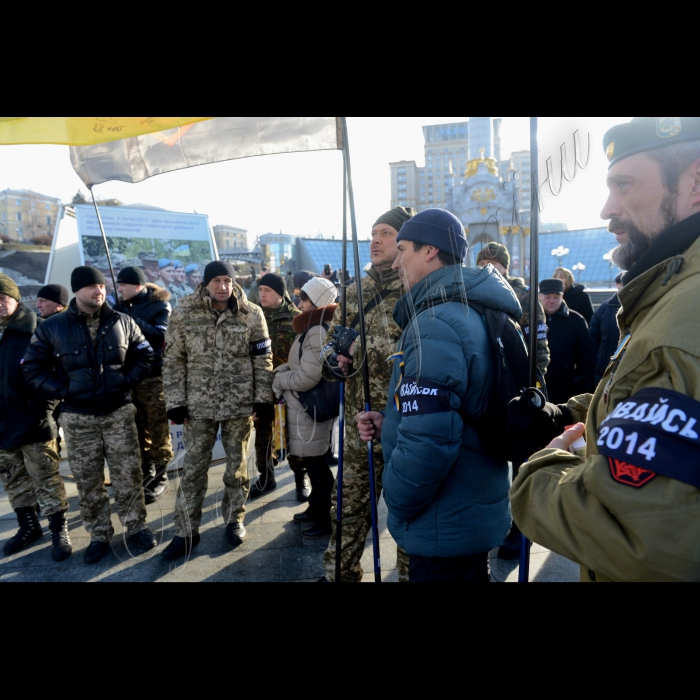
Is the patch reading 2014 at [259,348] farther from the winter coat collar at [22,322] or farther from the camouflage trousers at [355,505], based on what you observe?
the winter coat collar at [22,322]

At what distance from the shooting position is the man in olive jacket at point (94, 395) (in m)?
3.52

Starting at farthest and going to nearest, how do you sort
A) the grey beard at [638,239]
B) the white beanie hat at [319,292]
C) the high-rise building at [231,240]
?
the high-rise building at [231,240] < the white beanie hat at [319,292] < the grey beard at [638,239]

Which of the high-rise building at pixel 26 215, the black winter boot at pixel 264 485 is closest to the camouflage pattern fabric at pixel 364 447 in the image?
the black winter boot at pixel 264 485

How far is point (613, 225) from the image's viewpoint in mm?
1271

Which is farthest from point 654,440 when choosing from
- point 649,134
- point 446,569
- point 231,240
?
point 231,240

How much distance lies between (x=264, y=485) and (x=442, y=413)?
3.52 metres

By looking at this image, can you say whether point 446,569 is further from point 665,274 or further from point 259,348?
point 259,348

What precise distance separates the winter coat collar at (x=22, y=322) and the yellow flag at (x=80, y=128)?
180 centimetres

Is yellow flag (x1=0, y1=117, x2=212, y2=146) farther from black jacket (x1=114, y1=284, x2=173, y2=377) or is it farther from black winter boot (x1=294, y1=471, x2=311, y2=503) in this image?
black winter boot (x1=294, y1=471, x2=311, y2=503)

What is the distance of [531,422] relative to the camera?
1.44m

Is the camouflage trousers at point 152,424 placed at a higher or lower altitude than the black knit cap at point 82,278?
lower

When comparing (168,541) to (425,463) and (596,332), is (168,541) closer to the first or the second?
(425,463)
